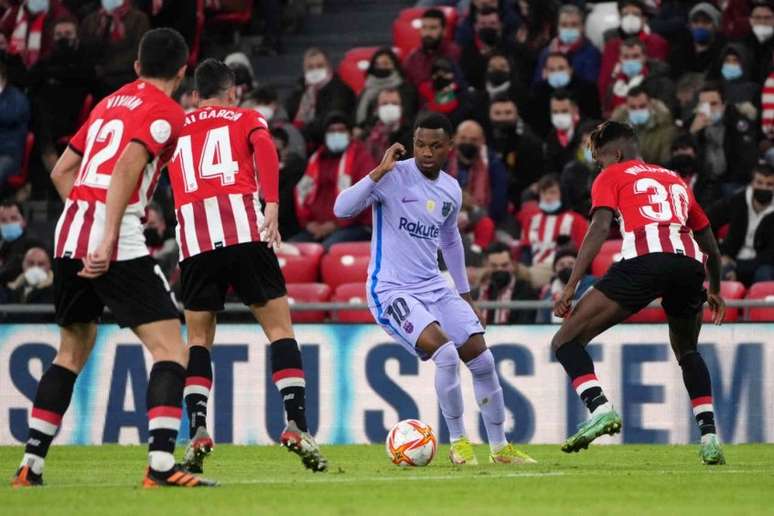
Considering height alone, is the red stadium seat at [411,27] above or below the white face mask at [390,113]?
above

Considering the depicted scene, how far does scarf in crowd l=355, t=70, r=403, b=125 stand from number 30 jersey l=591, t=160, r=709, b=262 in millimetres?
8084

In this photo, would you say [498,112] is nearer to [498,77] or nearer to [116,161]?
[498,77]

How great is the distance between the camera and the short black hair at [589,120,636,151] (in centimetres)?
1084

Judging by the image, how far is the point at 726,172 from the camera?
16750 millimetres

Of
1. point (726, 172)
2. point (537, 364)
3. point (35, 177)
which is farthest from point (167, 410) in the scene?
point (35, 177)

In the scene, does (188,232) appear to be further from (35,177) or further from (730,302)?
(35,177)

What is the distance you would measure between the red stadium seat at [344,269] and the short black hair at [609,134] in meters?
5.69

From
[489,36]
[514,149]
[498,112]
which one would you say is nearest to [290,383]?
[514,149]

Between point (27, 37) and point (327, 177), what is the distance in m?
5.04

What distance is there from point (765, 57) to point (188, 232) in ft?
31.3

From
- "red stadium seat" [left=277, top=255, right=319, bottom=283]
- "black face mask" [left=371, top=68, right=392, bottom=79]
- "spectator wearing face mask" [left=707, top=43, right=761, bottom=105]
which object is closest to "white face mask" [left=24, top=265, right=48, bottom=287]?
"red stadium seat" [left=277, top=255, right=319, bottom=283]

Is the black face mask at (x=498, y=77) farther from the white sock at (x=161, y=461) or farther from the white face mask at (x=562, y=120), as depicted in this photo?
the white sock at (x=161, y=461)

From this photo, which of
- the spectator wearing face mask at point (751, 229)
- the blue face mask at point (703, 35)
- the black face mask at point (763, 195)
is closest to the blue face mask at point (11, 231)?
the spectator wearing face mask at point (751, 229)

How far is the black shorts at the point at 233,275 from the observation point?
989 centimetres
